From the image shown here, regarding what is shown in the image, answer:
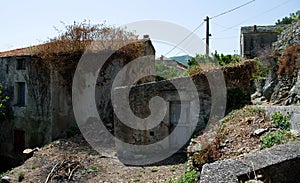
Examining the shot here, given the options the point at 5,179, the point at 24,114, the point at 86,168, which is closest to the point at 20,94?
the point at 24,114

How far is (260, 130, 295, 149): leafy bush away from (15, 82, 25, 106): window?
12172 mm

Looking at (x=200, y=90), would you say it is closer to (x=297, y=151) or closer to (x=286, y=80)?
(x=286, y=80)

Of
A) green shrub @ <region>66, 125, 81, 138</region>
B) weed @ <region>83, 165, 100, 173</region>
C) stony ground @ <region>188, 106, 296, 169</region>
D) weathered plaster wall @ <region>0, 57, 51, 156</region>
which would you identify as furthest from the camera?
weathered plaster wall @ <region>0, 57, 51, 156</region>

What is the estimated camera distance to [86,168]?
832cm

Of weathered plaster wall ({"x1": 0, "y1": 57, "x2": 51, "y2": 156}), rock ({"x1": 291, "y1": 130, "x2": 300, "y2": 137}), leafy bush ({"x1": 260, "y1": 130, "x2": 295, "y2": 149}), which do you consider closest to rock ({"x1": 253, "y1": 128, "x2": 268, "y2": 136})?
leafy bush ({"x1": 260, "y1": 130, "x2": 295, "y2": 149})

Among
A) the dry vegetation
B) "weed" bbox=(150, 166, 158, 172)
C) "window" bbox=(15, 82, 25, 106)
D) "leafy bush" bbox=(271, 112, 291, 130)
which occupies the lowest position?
"weed" bbox=(150, 166, 158, 172)

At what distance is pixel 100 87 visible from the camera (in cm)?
1300

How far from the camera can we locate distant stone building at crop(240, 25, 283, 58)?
21547 mm

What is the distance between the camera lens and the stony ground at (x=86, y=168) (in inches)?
288

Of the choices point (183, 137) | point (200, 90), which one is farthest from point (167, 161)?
point (200, 90)

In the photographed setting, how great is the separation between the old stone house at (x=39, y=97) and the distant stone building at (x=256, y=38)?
11.4m

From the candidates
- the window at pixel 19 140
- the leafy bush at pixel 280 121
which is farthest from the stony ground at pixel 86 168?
the window at pixel 19 140

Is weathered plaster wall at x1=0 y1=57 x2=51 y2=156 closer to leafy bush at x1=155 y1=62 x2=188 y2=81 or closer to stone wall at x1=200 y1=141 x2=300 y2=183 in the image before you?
leafy bush at x1=155 y1=62 x2=188 y2=81

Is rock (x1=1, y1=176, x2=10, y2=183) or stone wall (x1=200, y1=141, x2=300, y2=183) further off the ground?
stone wall (x1=200, y1=141, x2=300, y2=183)
